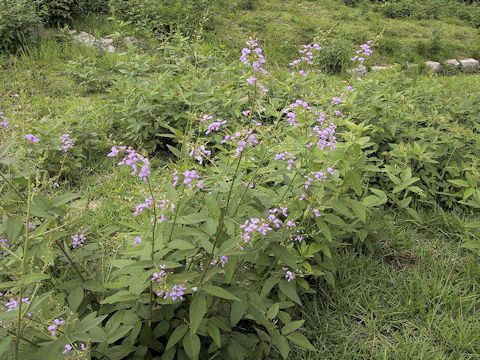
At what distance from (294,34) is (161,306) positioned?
20.2 ft

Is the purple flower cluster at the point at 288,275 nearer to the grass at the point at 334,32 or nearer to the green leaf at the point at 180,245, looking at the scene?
the green leaf at the point at 180,245

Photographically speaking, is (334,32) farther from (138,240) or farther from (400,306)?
(138,240)

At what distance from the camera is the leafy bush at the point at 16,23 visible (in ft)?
15.6

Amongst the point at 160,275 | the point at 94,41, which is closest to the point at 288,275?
the point at 160,275

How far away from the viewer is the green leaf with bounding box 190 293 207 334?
1342 mm

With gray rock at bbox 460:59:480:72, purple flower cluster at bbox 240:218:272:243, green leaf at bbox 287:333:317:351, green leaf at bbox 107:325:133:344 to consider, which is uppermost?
purple flower cluster at bbox 240:218:272:243

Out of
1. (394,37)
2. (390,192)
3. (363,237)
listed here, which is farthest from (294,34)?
(363,237)

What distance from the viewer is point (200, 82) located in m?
3.37

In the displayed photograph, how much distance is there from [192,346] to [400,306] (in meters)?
1.26

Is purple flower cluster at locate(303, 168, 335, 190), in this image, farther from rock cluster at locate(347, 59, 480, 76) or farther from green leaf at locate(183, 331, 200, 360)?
rock cluster at locate(347, 59, 480, 76)

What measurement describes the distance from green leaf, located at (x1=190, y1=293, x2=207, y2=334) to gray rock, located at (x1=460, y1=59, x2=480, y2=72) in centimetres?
715

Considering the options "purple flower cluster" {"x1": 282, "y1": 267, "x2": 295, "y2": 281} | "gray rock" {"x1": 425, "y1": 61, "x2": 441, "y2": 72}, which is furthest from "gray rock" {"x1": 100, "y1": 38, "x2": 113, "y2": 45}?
"gray rock" {"x1": 425, "y1": 61, "x2": 441, "y2": 72}

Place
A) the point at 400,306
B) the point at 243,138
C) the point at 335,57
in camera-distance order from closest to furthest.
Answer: the point at 243,138 < the point at 400,306 < the point at 335,57

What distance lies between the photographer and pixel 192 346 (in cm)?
143
